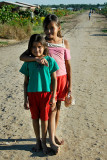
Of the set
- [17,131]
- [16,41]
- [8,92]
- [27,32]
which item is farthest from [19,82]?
[27,32]

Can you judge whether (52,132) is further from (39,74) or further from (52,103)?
(39,74)

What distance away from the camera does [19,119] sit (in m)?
3.74

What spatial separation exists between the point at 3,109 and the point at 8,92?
876mm

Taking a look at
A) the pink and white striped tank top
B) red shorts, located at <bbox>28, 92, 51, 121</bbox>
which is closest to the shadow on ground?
red shorts, located at <bbox>28, 92, 51, 121</bbox>

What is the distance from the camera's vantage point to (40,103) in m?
2.54

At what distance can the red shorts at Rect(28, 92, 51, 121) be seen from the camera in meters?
2.51

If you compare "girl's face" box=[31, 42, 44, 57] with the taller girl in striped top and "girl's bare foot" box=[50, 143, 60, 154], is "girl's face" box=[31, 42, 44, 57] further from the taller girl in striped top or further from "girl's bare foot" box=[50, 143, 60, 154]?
"girl's bare foot" box=[50, 143, 60, 154]

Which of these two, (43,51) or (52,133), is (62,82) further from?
(52,133)

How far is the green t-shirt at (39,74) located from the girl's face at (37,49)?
0.09 metres

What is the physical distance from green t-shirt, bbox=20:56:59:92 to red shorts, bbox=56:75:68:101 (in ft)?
0.65

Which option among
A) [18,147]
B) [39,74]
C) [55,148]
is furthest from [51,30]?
[18,147]

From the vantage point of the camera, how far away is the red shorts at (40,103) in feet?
8.24

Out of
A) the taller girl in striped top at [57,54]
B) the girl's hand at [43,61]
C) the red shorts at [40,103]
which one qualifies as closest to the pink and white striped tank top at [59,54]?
the taller girl in striped top at [57,54]

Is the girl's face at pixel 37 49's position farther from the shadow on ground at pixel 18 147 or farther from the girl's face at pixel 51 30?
the shadow on ground at pixel 18 147
